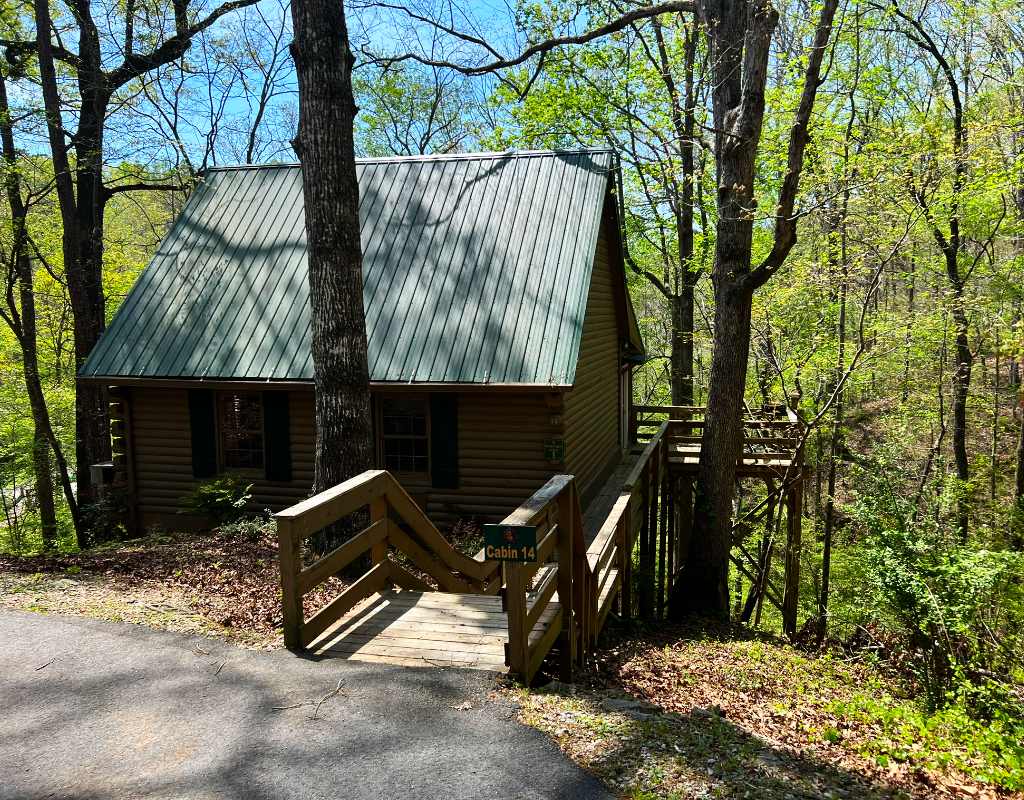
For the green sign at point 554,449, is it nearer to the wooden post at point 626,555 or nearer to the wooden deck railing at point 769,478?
the wooden post at point 626,555

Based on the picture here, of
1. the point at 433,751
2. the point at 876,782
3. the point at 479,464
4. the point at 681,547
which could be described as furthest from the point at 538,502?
the point at 681,547

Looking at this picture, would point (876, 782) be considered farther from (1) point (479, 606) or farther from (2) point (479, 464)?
(2) point (479, 464)

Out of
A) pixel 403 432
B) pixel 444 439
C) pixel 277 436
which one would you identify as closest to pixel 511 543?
pixel 444 439

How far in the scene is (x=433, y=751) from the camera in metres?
3.74

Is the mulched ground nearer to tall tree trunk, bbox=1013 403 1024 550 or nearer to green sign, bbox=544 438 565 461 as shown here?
green sign, bbox=544 438 565 461

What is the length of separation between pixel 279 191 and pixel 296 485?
618 centimetres

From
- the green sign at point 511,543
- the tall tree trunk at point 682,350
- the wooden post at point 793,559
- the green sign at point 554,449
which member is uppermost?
the tall tree trunk at point 682,350

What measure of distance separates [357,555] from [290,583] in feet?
3.06

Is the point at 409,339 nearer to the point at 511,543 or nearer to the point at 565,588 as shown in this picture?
the point at 565,588

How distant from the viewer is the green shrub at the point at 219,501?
443 inches

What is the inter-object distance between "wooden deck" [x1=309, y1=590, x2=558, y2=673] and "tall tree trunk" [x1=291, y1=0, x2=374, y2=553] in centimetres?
190

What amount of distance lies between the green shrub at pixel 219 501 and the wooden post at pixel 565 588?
698 cm

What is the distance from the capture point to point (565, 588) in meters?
5.70

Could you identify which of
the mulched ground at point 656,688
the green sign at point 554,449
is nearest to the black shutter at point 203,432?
the mulched ground at point 656,688
